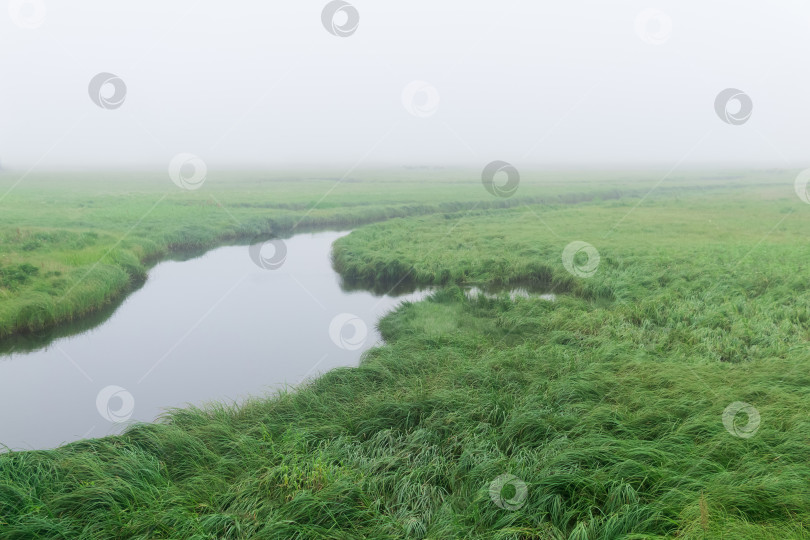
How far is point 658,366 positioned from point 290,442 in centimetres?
572

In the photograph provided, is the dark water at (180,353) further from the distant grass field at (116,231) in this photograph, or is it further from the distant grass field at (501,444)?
the distant grass field at (501,444)

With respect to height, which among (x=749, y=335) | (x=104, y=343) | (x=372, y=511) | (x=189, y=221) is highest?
(x=189, y=221)

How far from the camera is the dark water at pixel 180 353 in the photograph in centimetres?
829

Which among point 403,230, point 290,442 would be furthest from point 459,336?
point 403,230

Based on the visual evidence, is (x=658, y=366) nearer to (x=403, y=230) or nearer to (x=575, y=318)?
(x=575, y=318)

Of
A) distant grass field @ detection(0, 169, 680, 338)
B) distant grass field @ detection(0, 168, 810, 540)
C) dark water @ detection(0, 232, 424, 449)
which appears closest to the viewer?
distant grass field @ detection(0, 168, 810, 540)

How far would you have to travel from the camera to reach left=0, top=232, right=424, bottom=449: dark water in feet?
27.2

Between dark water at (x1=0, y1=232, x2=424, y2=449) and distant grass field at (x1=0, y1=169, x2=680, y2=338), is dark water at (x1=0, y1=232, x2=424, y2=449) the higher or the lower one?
the lower one

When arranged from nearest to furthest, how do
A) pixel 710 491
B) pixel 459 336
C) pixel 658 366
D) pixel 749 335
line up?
pixel 710 491 < pixel 658 366 < pixel 749 335 < pixel 459 336

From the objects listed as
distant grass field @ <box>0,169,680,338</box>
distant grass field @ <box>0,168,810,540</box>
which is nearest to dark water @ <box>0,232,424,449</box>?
distant grass field @ <box>0,169,680,338</box>

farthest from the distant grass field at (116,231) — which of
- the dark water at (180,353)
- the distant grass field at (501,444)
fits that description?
the distant grass field at (501,444)

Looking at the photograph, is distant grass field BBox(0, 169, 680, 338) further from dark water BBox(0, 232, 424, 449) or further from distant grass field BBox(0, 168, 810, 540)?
distant grass field BBox(0, 168, 810, 540)

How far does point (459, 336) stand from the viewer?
31.5 feet

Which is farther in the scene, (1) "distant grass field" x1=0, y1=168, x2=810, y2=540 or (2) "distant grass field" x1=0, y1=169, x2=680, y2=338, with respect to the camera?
(2) "distant grass field" x1=0, y1=169, x2=680, y2=338
